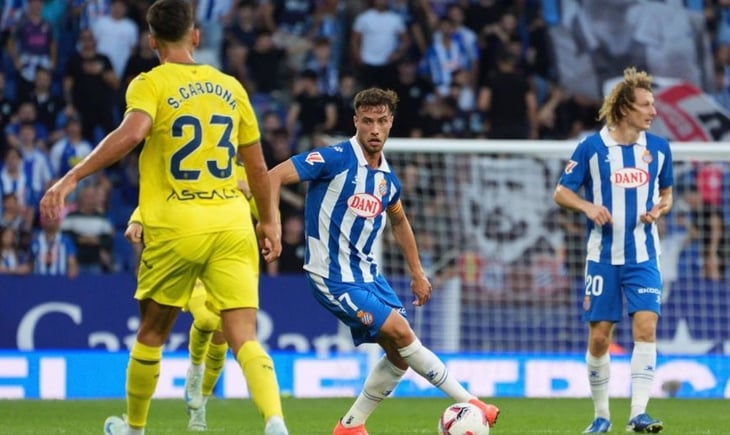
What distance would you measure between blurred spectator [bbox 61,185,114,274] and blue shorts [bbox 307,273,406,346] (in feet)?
23.3

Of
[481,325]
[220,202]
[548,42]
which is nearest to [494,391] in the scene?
[481,325]

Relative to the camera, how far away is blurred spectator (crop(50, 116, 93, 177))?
627 inches

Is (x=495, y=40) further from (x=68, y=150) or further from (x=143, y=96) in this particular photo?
(x=143, y=96)

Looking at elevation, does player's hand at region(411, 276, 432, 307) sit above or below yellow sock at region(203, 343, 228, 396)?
above

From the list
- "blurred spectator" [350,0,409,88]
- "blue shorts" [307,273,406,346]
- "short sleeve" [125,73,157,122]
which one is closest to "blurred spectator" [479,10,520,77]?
"blurred spectator" [350,0,409,88]

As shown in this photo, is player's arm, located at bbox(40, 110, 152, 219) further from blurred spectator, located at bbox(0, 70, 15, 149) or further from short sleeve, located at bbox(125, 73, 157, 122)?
blurred spectator, located at bbox(0, 70, 15, 149)

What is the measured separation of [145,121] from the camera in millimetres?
6406

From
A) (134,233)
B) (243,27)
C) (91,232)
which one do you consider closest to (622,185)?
(134,233)

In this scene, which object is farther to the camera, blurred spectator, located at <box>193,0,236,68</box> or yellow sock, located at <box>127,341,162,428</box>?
blurred spectator, located at <box>193,0,236,68</box>

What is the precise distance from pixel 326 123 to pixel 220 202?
33.2 ft

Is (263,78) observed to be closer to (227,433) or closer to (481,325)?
(481,325)

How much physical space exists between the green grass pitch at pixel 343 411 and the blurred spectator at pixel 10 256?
8.26 ft

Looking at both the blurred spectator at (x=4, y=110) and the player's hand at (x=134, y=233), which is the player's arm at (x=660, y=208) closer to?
the player's hand at (x=134, y=233)

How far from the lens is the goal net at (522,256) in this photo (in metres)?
14.7
